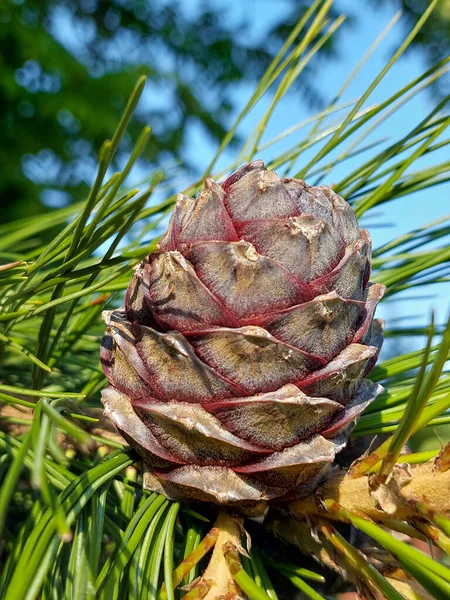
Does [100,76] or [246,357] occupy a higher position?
[100,76]

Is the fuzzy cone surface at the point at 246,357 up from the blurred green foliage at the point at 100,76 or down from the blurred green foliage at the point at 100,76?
down

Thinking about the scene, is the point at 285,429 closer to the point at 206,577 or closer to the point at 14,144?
the point at 206,577

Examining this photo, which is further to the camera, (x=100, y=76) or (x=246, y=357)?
(x=100, y=76)

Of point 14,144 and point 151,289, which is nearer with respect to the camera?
point 151,289

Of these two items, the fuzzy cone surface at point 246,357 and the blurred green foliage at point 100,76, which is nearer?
the fuzzy cone surface at point 246,357

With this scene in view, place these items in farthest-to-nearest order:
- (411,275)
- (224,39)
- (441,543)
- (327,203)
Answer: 1. (224,39)
2. (411,275)
3. (327,203)
4. (441,543)

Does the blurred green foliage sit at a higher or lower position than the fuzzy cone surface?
higher

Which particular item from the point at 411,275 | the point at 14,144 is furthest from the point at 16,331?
the point at 14,144

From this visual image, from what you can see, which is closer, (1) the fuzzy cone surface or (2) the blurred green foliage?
(1) the fuzzy cone surface
